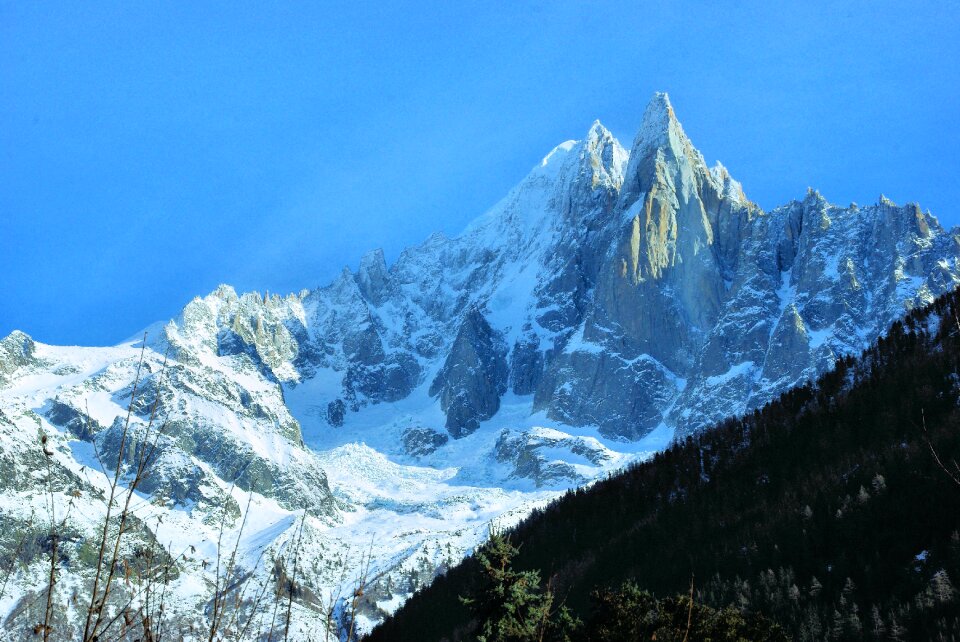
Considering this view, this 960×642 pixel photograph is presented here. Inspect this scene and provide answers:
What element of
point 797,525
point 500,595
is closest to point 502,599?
point 500,595

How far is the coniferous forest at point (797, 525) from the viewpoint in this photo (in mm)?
46719

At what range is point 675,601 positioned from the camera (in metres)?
35.3

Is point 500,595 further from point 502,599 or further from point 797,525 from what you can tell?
point 797,525

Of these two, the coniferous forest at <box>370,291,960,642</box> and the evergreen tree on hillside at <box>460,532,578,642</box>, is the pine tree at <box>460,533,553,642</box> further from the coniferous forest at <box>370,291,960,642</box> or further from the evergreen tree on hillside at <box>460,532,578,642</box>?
the coniferous forest at <box>370,291,960,642</box>

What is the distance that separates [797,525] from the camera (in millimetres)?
62938

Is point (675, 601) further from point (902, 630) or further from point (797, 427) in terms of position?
point (797, 427)

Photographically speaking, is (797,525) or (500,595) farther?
(797,525)

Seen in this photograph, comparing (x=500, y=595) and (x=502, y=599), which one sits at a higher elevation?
(x=500, y=595)

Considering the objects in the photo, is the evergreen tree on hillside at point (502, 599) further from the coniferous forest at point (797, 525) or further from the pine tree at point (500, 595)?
the coniferous forest at point (797, 525)

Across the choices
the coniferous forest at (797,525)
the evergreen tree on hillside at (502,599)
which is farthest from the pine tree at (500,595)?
the coniferous forest at (797,525)

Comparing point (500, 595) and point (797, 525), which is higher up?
point (797, 525)

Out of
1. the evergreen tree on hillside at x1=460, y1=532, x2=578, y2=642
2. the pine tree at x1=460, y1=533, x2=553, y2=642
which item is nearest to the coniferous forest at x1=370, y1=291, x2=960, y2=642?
the evergreen tree on hillside at x1=460, y1=532, x2=578, y2=642

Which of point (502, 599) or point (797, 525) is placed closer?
point (502, 599)

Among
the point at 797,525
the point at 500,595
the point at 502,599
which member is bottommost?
the point at 502,599
